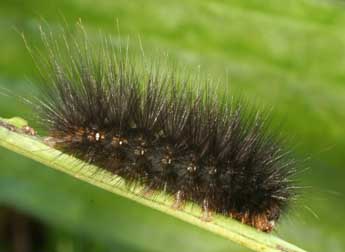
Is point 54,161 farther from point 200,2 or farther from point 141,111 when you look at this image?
point 200,2

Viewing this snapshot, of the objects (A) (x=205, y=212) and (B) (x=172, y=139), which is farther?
(B) (x=172, y=139)

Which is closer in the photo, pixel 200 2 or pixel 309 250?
pixel 309 250

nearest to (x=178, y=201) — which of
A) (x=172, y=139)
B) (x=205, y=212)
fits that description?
(x=205, y=212)

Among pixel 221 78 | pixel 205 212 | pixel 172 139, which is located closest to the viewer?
pixel 205 212

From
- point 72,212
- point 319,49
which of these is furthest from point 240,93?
point 72,212

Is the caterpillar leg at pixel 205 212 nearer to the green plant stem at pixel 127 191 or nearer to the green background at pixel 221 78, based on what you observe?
the green plant stem at pixel 127 191

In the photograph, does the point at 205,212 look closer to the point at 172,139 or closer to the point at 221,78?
the point at 172,139

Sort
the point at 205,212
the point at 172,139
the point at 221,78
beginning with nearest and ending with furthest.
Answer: the point at 205,212 < the point at 172,139 < the point at 221,78
